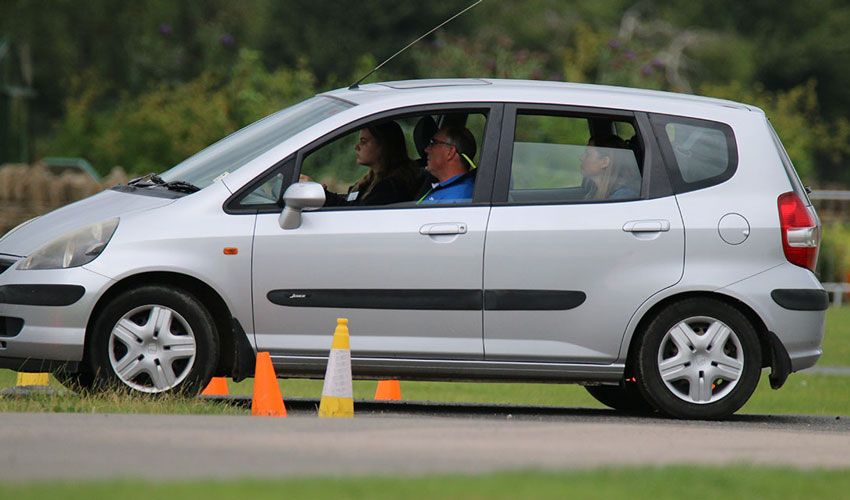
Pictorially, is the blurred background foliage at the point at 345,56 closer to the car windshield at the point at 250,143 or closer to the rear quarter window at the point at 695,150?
the car windshield at the point at 250,143

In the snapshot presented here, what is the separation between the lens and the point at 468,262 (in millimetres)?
7219

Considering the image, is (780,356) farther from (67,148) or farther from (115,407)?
(67,148)

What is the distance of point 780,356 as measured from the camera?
746 cm

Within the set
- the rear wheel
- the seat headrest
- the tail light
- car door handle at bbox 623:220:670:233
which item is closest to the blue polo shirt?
the seat headrest

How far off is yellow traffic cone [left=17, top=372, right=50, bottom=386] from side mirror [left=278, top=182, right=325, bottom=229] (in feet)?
7.21

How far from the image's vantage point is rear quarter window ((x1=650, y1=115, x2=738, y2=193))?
7.51 metres

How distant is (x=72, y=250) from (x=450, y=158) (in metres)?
2.06

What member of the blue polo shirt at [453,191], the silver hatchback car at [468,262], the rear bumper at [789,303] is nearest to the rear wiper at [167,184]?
the silver hatchback car at [468,262]

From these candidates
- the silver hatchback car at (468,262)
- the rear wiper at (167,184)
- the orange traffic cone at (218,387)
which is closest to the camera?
the silver hatchback car at (468,262)

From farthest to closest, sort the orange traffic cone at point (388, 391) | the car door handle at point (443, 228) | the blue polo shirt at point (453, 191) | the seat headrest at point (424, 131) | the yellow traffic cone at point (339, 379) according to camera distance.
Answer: the orange traffic cone at point (388, 391), the seat headrest at point (424, 131), the blue polo shirt at point (453, 191), the car door handle at point (443, 228), the yellow traffic cone at point (339, 379)

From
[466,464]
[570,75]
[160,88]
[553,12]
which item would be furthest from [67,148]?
[466,464]

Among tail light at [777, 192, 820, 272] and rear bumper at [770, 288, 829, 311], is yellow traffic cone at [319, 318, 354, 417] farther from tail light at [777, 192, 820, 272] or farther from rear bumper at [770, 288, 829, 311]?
tail light at [777, 192, 820, 272]

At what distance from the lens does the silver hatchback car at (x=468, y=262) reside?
278 inches

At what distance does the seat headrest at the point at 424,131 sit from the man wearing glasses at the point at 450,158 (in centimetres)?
29
